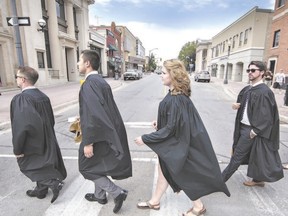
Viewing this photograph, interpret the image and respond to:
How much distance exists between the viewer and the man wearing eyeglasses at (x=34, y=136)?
8.43 feet

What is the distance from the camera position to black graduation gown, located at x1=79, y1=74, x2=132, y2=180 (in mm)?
2322

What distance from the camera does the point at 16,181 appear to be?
3.52 metres

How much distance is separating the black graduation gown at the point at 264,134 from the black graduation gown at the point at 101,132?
1814 mm

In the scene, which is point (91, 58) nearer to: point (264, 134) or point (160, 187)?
point (160, 187)

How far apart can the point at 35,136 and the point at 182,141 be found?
1789 mm

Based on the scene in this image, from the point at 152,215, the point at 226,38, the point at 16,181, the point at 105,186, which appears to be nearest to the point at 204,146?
the point at 152,215

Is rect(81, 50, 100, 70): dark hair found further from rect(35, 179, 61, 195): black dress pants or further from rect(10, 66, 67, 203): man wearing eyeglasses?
rect(35, 179, 61, 195): black dress pants

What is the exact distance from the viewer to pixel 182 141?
2.30m

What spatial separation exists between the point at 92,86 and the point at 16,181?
236 centimetres

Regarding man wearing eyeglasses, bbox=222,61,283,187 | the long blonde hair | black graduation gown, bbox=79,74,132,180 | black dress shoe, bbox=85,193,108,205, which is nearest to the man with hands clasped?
black graduation gown, bbox=79,74,132,180

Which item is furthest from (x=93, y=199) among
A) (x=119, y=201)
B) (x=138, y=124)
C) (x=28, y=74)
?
(x=138, y=124)

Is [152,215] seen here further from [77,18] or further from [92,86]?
[77,18]

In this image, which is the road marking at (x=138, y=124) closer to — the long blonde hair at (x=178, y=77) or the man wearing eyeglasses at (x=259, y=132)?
the man wearing eyeglasses at (x=259, y=132)

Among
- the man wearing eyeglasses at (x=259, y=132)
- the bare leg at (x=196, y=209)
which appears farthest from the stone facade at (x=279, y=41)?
the bare leg at (x=196, y=209)
